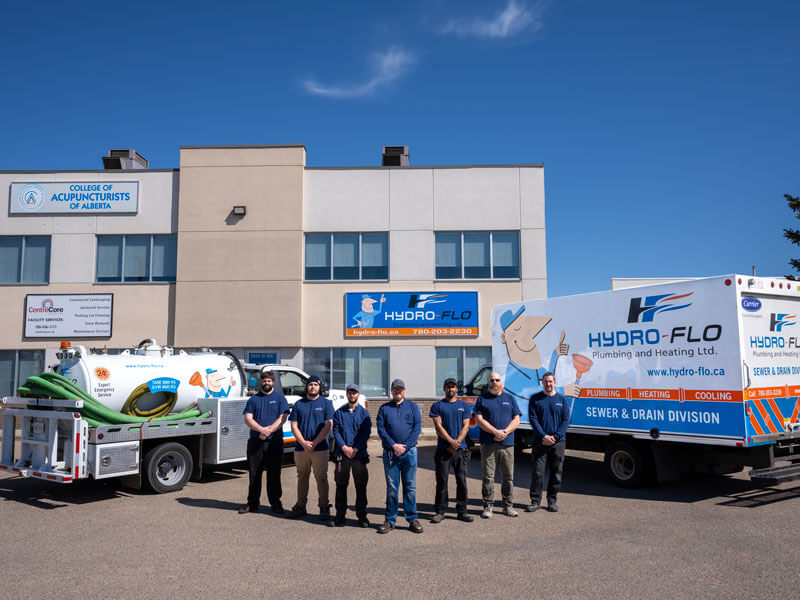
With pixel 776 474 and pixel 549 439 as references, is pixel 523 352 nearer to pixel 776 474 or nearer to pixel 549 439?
pixel 549 439

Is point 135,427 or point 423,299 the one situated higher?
point 423,299

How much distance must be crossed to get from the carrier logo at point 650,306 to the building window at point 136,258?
1405cm

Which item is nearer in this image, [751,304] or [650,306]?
[751,304]

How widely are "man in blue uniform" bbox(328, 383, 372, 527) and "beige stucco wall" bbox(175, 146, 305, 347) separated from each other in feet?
36.4

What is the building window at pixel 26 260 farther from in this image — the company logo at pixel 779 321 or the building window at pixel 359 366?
the company logo at pixel 779 321

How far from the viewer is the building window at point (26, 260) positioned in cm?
1914

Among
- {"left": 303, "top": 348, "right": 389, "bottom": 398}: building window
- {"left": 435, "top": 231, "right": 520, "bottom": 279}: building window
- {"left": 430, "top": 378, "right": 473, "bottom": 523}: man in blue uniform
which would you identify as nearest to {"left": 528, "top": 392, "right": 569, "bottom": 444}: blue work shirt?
{"left": 430, "top": 378, "right": 473, "bottom": 523}: man in blue uniform

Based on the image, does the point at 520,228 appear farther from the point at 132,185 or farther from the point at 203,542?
the point at 203,542

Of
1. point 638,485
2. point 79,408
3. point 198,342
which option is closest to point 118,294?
point 198,342

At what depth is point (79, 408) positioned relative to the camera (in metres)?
9.03

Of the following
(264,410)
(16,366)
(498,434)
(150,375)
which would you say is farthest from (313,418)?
(16,366)

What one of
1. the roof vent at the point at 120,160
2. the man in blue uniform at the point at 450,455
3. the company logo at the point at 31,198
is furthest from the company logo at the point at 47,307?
the man in blue uniform at the point at 450,455

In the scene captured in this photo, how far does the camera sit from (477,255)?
19.0m

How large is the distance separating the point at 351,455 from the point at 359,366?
11.3m
